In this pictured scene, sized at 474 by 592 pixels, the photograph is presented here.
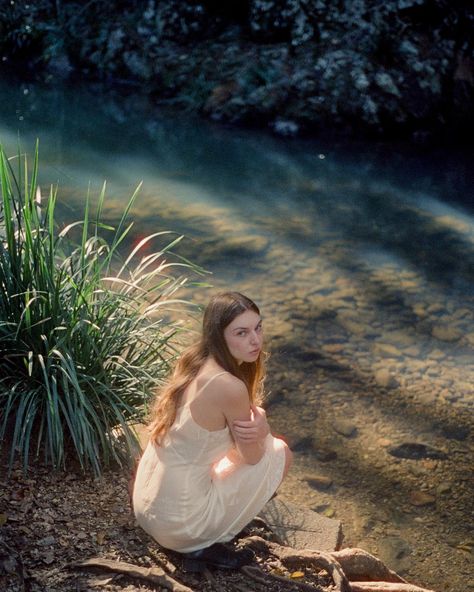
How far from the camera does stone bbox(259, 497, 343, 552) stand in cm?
304

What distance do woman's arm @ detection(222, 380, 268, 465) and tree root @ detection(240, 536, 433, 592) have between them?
359mm

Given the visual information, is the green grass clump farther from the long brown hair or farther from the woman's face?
the woman's face

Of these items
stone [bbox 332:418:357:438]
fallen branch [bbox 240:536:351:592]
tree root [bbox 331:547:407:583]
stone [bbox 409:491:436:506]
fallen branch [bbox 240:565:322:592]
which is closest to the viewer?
fallen branch [bbox 240:565:322:592]

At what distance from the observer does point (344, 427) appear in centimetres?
435

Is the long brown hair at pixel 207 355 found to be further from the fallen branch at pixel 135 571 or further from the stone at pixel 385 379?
the stone at pixel 385 379

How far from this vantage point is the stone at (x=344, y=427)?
14.1ft

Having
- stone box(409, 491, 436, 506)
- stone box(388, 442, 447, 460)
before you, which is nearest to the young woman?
stone box(409, 491, 436, 506)

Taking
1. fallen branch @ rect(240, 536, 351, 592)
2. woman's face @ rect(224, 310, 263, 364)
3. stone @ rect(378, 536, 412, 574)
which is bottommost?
stone @ rect(378, 536, 412, 574)

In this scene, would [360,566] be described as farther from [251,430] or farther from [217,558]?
[251,430]

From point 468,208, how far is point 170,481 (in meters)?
6.42

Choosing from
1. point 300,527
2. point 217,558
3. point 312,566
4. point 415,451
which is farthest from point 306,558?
point 415,451

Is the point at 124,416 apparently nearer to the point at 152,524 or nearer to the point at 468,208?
the point at 152,524

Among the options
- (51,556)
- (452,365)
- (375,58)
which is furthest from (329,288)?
(375,58)

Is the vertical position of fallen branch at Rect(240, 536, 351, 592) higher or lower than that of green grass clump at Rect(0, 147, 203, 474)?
lower
